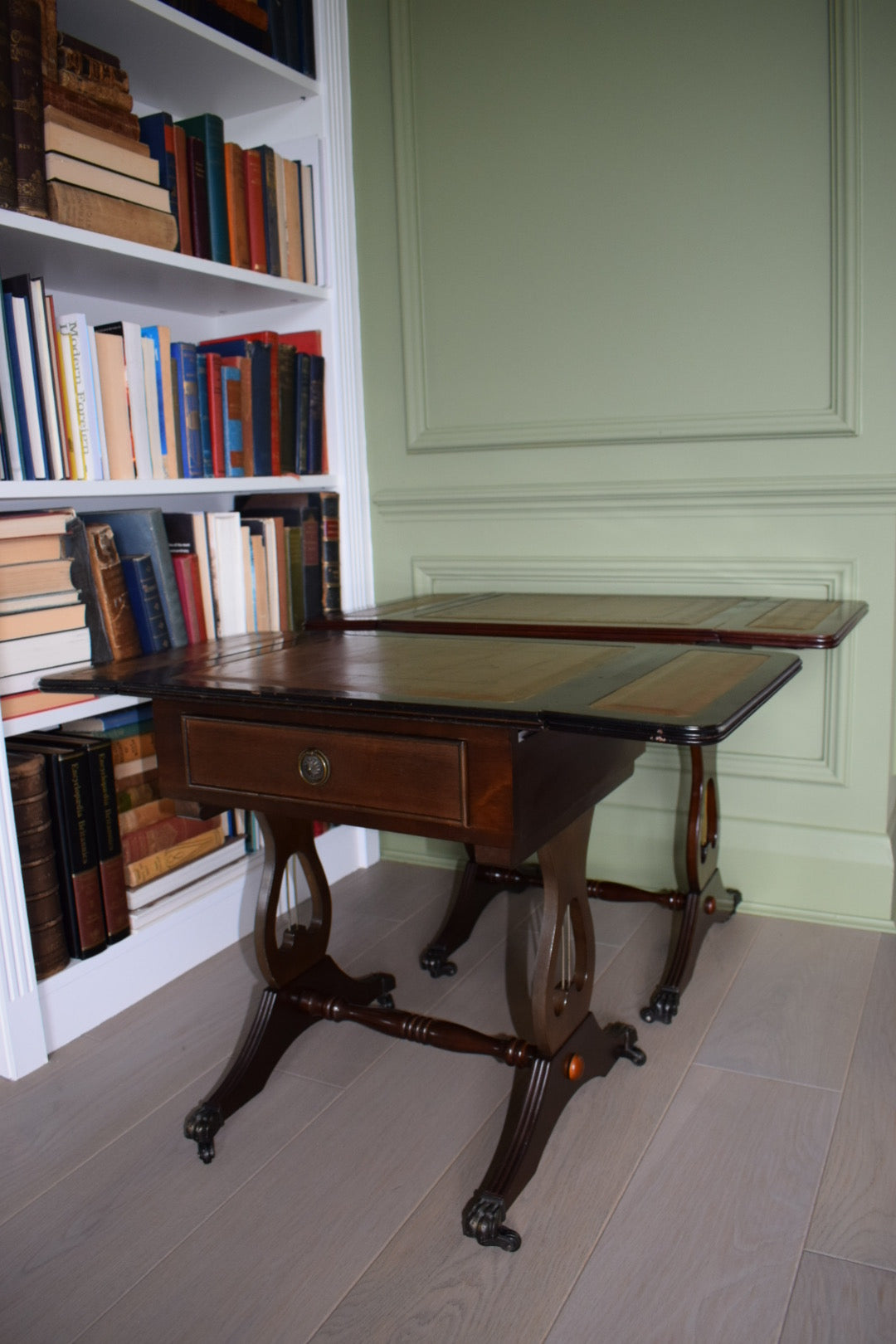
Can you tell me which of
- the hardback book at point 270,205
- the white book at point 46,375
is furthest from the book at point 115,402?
the hardback book at point 270,205

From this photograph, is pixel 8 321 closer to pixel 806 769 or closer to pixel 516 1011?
pixel 516 1011

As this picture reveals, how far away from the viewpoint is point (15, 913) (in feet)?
5.64

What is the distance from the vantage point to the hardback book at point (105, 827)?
186 centimetres

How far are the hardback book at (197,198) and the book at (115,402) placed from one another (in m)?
0.33

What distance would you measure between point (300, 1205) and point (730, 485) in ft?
5.19

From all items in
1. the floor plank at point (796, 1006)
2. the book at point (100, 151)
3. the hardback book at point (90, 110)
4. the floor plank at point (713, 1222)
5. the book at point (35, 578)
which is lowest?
the floor plank at point (713, 1222)

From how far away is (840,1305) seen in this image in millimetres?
1204

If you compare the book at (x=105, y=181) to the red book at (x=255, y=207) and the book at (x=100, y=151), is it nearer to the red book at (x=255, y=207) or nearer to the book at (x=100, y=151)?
the book at (x=100, y=151)

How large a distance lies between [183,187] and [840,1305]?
2.15 metres

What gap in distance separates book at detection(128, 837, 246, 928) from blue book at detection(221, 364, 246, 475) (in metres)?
0.81

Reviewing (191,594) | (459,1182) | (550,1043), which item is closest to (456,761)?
(550,1043)

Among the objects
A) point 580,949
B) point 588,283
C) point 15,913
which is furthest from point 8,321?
point 580,949

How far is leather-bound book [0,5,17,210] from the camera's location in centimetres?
163

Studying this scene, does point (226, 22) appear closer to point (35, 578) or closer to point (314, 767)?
point (35, 578)
